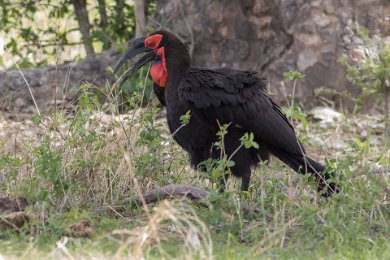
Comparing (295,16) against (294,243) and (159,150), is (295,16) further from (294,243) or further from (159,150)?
(294,243)

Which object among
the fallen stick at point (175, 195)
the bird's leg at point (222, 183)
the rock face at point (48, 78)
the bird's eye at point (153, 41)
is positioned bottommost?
the rock face at point (48, 78)

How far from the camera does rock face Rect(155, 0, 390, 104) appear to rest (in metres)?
8.73

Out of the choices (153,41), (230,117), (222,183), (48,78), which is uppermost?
(153,41)

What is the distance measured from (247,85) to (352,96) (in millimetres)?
2750

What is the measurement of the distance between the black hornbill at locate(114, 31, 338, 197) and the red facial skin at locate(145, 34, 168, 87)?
53mm

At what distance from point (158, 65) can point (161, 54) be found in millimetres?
80

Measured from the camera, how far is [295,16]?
28.9 ft

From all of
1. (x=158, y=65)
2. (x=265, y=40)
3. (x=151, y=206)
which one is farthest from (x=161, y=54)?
(x=265, y=40)

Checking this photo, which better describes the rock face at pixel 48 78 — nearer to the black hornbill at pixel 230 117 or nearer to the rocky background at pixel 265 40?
the rocky background at pixel 265 40

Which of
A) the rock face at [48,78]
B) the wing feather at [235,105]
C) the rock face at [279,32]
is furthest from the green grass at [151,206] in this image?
the rock face at [279,32]

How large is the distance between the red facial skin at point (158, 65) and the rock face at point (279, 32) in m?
2.48

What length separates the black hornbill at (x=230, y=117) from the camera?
600cm

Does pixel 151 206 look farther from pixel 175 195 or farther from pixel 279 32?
pixel 279 32

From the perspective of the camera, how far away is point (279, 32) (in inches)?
351
